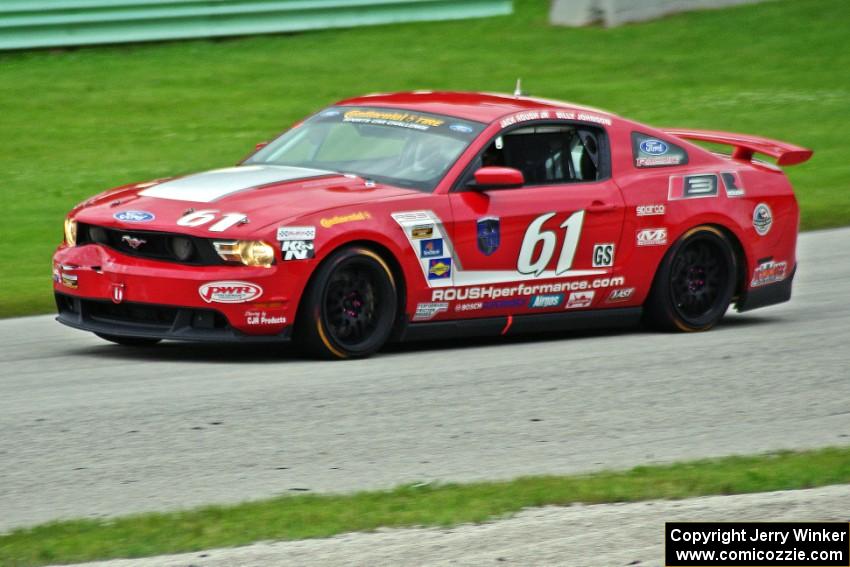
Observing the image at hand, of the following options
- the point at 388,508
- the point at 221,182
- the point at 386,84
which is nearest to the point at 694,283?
the point at 221,182

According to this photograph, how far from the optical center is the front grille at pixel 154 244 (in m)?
7.88

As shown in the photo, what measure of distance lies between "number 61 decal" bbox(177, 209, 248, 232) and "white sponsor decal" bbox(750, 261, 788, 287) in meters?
3.71

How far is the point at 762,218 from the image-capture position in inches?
393

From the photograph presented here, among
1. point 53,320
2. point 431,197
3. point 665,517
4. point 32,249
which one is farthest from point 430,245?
point 32,249

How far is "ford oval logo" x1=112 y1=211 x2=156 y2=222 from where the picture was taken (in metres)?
8.02

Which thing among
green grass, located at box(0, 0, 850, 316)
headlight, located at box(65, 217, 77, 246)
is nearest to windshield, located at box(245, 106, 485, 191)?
headlight, located at box(65, 217, 77, 246)

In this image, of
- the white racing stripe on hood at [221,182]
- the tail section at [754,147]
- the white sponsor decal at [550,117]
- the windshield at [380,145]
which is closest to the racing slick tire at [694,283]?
the tail section at [754,147]

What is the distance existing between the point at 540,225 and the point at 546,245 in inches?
5.3

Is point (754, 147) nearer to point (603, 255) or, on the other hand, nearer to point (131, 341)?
point (603, 255)

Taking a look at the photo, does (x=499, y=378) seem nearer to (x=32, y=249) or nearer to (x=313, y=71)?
(x=32, y=249)

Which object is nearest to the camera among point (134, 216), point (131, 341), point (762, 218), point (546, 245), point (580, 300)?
point (134, 216)

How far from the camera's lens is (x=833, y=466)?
6117 millimetres

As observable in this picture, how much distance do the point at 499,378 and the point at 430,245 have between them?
861 mm

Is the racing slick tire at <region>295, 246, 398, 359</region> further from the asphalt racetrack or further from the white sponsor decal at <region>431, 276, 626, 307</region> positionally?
the white sponsor decal at <region>431, 276, 626, 307</region>
